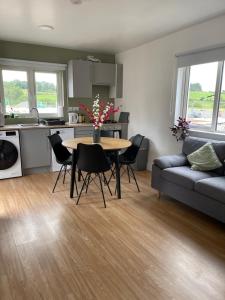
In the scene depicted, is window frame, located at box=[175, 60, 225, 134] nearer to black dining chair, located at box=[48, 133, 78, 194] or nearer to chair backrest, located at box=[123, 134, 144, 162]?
chair backrest, located at box=[123, 134, 144, 162]

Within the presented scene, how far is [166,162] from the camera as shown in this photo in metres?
3.21

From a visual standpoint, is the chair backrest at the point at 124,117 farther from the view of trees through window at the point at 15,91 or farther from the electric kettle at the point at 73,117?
the view of trees through window at the point at 15,91

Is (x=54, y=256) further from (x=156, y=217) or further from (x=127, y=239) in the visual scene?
(x=156, y=217)

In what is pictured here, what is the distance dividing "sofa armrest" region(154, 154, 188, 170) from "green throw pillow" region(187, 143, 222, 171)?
0.17 metres

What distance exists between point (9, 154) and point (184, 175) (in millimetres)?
2929

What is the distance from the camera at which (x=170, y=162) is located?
324 cm

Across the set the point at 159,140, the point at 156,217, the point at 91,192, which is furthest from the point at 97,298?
the point at 159,140

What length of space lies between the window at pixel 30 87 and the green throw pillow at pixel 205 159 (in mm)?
3160

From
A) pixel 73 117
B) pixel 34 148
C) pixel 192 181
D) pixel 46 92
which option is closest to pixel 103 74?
pixel 73 117

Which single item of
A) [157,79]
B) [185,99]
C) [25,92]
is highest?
[157,79]

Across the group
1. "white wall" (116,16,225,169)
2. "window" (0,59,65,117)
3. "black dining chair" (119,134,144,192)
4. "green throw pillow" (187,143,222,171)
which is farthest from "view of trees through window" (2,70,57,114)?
"green throw pillow" (187,143,222,171)

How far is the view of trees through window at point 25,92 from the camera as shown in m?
4.49

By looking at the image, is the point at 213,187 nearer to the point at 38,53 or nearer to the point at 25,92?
the point at 25,92

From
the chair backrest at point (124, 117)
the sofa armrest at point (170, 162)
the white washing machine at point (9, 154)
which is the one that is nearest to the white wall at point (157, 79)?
the chair backrest at point (124, 117)
